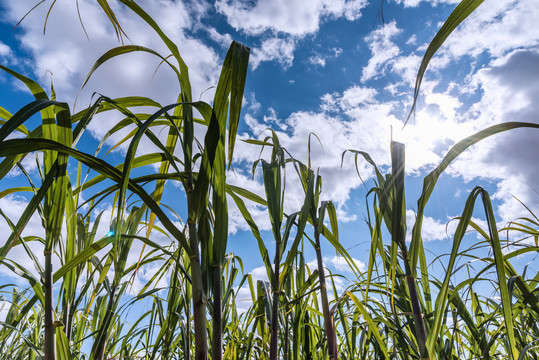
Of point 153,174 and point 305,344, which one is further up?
point 153,174

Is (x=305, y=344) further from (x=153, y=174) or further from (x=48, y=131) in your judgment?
(x=48, y=131)

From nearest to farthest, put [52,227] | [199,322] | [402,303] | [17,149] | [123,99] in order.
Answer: [17,149]
[199,322]
[52,227]
[123,99]
[402,303]

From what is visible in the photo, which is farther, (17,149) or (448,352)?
(448,352)

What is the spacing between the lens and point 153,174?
31.3 inches

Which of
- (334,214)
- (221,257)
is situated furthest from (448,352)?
(221,257)

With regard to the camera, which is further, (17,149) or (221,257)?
(221,257)

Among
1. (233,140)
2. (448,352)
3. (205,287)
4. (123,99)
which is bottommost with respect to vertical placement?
(448,352)

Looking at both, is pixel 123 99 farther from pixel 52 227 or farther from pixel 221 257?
pixel 221 257

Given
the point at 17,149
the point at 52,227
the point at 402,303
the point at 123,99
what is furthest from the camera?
the point at 402,303

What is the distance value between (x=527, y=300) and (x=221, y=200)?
63 cm

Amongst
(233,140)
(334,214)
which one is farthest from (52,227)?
(334,214)

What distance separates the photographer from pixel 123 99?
0.84 m

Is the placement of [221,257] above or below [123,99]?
below

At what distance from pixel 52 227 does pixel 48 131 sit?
8.1 inches
